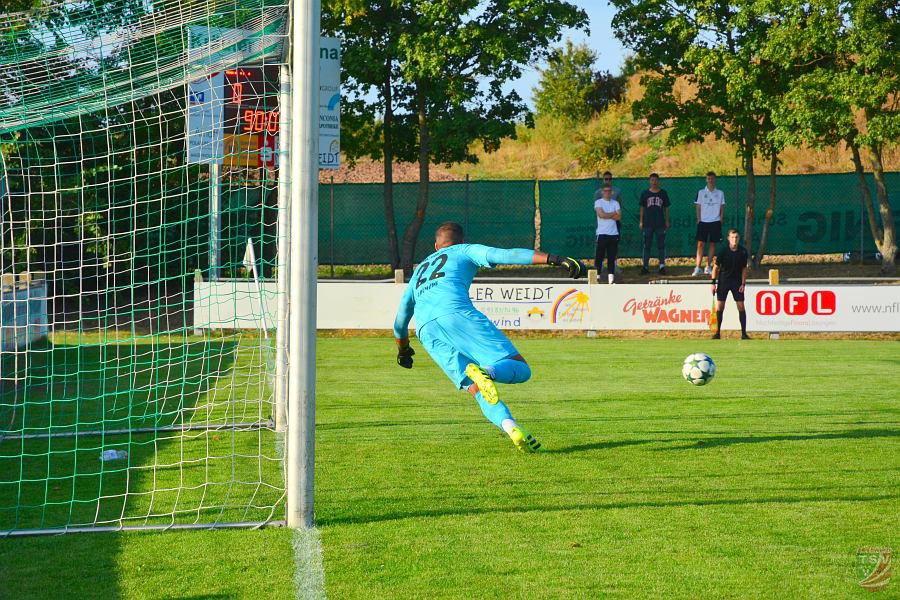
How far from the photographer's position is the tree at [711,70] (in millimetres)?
23656

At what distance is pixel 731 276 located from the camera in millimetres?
18125

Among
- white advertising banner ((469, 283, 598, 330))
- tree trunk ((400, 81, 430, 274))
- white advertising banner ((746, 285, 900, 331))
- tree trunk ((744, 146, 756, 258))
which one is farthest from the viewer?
tree trunk ((400, 81, 430, 274))

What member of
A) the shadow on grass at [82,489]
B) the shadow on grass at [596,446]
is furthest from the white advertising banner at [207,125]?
the shadow on grass at [596,446]

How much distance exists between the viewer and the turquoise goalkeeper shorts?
7961mm

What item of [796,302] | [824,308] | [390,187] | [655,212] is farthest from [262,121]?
[390,187]

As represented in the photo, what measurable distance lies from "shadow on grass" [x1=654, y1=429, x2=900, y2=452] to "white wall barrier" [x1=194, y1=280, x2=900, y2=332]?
32.4 feet

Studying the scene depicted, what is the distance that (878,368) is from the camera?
14.2 metres

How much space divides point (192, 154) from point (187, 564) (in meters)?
8.09

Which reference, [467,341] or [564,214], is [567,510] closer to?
[467,341]

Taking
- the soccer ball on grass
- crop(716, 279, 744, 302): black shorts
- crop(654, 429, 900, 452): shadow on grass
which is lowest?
crop(654, 429, 900, 452): shadow on grass

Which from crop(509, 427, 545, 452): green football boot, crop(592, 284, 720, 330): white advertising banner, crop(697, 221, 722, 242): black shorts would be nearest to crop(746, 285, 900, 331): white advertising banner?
crop(592, 284, 720, 330): white advertising banner

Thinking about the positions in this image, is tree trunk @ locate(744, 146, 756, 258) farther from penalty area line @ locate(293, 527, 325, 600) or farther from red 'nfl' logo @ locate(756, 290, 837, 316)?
penalty area line @ locate(293, 527, 325, 600)

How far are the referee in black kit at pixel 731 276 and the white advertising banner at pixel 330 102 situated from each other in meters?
7.81

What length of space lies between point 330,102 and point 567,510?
28.4ft
